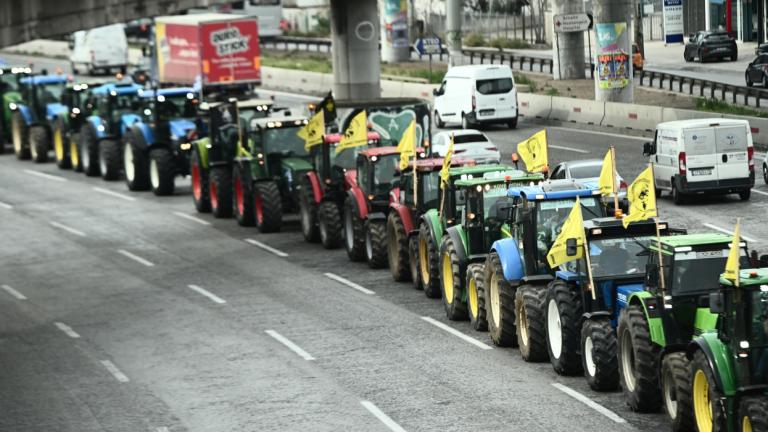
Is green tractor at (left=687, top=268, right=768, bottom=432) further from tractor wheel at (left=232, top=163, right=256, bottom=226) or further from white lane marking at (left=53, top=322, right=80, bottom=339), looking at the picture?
tractor wheel at (left=232, top=163, right=256, bottom=226)

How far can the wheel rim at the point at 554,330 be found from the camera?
20875 millimetres

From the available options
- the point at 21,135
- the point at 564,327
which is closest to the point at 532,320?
the point at 564,327

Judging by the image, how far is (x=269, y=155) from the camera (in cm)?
3619

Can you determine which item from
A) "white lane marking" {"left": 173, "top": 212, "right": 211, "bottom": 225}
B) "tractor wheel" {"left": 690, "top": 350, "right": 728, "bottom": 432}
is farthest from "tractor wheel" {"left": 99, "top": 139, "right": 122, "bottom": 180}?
"tractor wheel" {"left": 690, "top": 350, "right": 728, "bottom": 432}

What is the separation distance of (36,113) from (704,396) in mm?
38507

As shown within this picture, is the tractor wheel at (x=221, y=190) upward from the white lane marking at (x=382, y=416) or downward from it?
upward

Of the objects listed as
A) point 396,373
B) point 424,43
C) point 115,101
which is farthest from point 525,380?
point 424,43

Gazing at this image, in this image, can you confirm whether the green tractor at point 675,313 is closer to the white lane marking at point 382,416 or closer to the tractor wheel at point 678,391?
the tractor wheel at point 678,391

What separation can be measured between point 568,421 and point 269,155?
18442 mm

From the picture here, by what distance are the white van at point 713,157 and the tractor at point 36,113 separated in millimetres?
23075

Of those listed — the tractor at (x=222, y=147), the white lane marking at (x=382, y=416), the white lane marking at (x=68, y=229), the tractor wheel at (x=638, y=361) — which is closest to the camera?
the tractor wheel at (x=638, y=361)

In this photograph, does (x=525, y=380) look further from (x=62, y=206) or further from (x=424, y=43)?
(x=424, y=43)

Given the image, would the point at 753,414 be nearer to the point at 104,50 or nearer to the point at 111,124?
the point at 111,124

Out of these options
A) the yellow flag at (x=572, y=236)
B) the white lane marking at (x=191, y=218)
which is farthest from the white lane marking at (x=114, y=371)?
the white lane marking at (x=191, y=218)
